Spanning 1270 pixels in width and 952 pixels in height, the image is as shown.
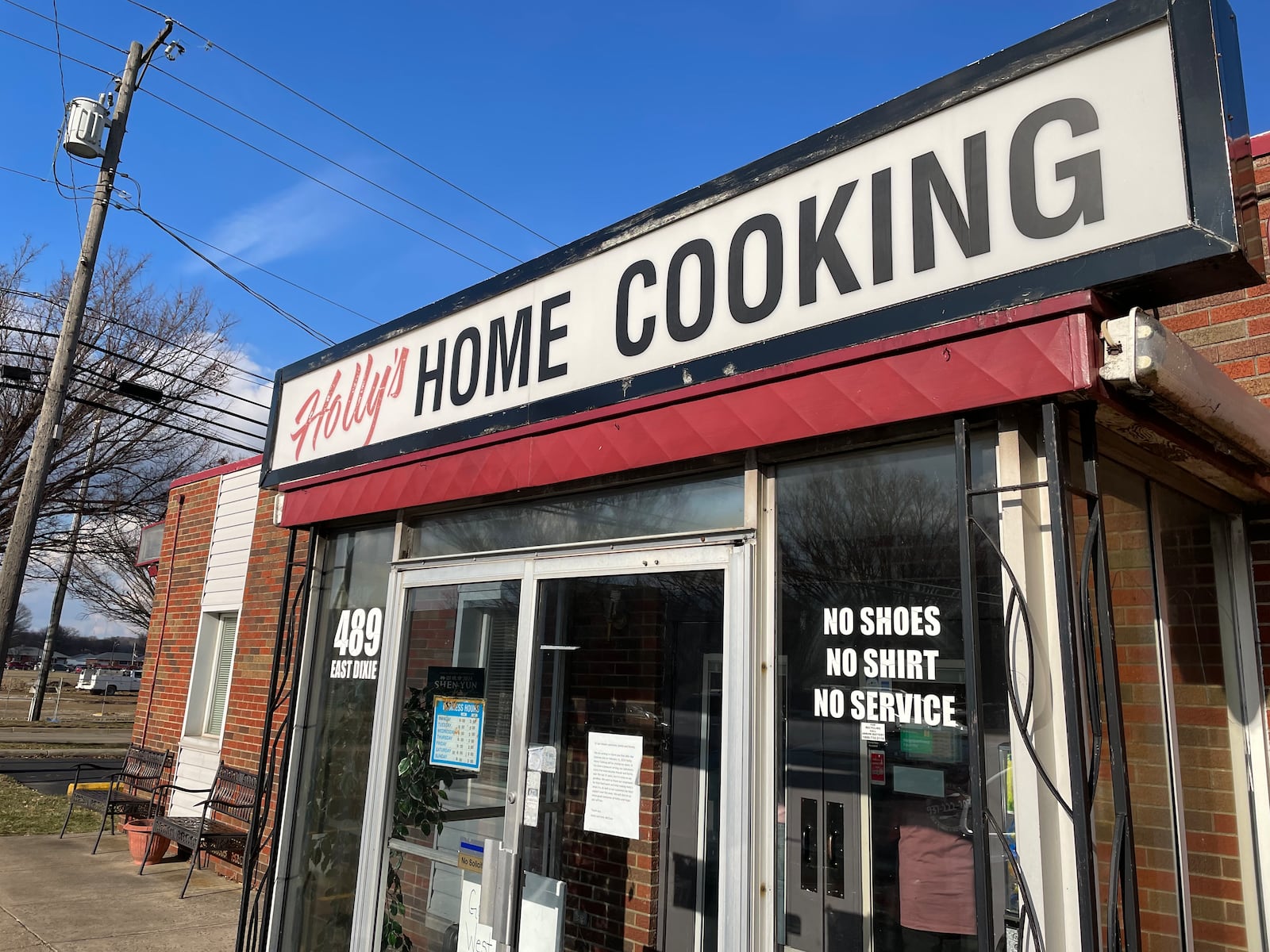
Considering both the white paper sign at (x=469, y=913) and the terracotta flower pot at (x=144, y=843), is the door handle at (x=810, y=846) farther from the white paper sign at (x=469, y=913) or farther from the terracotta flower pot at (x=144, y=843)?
the terracotta flower pot at (x=144, y=843)

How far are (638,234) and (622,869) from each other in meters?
3.33

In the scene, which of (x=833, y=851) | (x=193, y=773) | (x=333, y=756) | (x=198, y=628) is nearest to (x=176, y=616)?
(x=198, y=628)

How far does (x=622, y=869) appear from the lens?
483cm

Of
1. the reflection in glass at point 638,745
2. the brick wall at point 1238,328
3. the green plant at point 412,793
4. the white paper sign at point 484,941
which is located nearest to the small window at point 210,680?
the green plant at point 412,793

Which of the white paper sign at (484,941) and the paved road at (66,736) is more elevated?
the white paper sign at (484,941)

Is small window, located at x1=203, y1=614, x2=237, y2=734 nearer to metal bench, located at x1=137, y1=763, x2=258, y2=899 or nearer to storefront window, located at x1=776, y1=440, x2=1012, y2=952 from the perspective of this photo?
metal bench, located at x1=137, y1=763, x2=258, y2=899

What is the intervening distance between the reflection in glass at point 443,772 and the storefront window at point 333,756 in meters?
0.30

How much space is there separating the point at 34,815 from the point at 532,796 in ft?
32.7

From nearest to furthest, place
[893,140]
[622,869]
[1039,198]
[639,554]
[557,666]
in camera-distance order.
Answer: [1039,198]
[893,140]
[639,554]
[557,666]
[622,869]

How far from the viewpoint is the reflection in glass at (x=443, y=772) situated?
4.12 m

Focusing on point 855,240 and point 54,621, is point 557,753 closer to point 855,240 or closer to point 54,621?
point 855,240

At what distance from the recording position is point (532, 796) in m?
3.80

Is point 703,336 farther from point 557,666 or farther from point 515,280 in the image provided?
point 557,666

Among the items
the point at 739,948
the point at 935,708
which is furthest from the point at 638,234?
the point at 739,948
